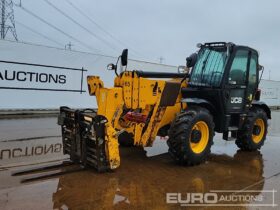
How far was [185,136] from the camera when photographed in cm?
686

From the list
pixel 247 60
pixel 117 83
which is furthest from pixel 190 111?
pixel 247 60

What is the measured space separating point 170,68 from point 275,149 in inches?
432

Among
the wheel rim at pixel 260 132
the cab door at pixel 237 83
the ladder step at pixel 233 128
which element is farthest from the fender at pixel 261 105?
the ladder step at pixel 233 128

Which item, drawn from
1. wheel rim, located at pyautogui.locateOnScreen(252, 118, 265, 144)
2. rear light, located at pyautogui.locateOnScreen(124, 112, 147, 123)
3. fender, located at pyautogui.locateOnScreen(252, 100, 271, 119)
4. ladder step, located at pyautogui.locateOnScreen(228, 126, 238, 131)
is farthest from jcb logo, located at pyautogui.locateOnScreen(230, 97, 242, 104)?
rear light, located at pyautogui.locateOnScreen(124, 112, 147, 123)

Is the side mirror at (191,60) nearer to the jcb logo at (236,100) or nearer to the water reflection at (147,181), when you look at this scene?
the jcb logo at (236,100)

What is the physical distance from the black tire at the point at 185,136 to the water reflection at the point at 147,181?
0.68ft

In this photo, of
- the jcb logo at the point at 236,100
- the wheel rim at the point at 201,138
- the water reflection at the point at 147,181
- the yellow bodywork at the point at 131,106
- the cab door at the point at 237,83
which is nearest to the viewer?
the water reflection at the point at 147,181

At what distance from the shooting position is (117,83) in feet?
22.6

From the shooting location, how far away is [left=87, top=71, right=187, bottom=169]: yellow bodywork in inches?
251

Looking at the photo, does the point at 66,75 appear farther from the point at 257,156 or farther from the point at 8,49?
the point at 257,156

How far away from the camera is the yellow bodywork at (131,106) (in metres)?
6.39

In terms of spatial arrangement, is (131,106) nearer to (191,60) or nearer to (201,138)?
(201,138)

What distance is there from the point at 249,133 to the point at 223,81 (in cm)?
167

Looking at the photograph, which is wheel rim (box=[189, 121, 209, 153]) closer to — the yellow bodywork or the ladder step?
the yellow bodywork
